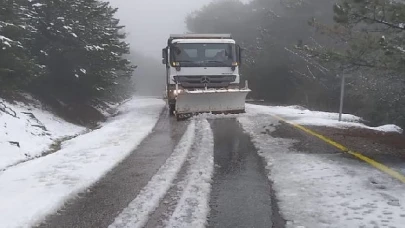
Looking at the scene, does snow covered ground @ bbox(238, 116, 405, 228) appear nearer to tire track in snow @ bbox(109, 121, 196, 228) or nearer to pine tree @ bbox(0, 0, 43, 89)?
tire track in snow @ bbox(109, 121, 196, 228)

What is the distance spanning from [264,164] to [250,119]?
6.66 m

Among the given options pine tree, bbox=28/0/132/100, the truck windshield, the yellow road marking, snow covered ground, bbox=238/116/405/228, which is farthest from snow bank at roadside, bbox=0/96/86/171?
the yellow road marking

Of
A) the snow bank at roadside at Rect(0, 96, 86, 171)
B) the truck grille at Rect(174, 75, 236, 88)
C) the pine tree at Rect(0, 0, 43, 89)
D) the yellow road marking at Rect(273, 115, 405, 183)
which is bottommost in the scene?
the snow bank at roadside at Rect(0, 96, 86, 171)

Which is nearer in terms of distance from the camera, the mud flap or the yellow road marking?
the yellow road marking

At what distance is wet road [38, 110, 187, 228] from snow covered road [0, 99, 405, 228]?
0.04 ft

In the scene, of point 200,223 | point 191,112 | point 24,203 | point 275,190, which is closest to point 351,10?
point 275,190

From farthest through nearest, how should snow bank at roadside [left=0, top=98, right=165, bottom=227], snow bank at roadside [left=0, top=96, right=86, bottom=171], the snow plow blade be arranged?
the snow plow blade
snow bank at roadside [left=0, top=96, right=86, bottom=171]
snow bank at roadside [left=0, top=98, right=165, bottom=227]

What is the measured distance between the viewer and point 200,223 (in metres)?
4.34

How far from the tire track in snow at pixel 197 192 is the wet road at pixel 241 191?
3.6 inches

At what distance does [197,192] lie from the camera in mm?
5395

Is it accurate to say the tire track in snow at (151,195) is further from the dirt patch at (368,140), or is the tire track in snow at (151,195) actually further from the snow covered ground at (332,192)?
the dirt patch at (368,140)

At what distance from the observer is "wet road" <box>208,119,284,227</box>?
4457 millimetres

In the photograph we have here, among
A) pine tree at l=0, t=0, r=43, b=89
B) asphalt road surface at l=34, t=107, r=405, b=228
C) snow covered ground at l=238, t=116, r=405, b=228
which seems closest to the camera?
snow covered ground at l=238, t=116, r=405, b=228

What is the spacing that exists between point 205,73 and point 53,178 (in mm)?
9938
